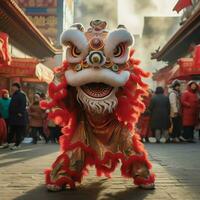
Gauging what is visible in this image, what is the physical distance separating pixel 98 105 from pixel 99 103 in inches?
0.9

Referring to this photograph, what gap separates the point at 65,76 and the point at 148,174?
1.36 m

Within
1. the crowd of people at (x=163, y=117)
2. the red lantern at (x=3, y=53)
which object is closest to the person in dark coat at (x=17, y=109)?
the crowd of people at (x=163, y=117)

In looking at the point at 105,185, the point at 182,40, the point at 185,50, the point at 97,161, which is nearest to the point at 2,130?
the point at 105,185

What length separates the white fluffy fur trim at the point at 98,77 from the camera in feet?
15.6

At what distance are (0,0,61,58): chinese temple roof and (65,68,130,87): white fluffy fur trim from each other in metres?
9.73

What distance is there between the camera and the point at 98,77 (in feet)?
15.6

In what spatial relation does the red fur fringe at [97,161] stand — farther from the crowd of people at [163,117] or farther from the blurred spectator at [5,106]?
the blurred spectator at [5,106]

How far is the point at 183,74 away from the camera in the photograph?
1698cm

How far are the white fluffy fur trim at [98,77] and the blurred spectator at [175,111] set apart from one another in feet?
23.6

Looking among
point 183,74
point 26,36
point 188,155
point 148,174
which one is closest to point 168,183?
point 148,174

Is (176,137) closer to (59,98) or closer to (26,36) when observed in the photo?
(59,98)

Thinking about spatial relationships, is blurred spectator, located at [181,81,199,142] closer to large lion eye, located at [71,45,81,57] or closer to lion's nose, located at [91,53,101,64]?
large lion eye, located at [71,45,81,57]

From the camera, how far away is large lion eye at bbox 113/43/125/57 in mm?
4961

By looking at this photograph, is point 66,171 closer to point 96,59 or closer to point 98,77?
point 98,77
